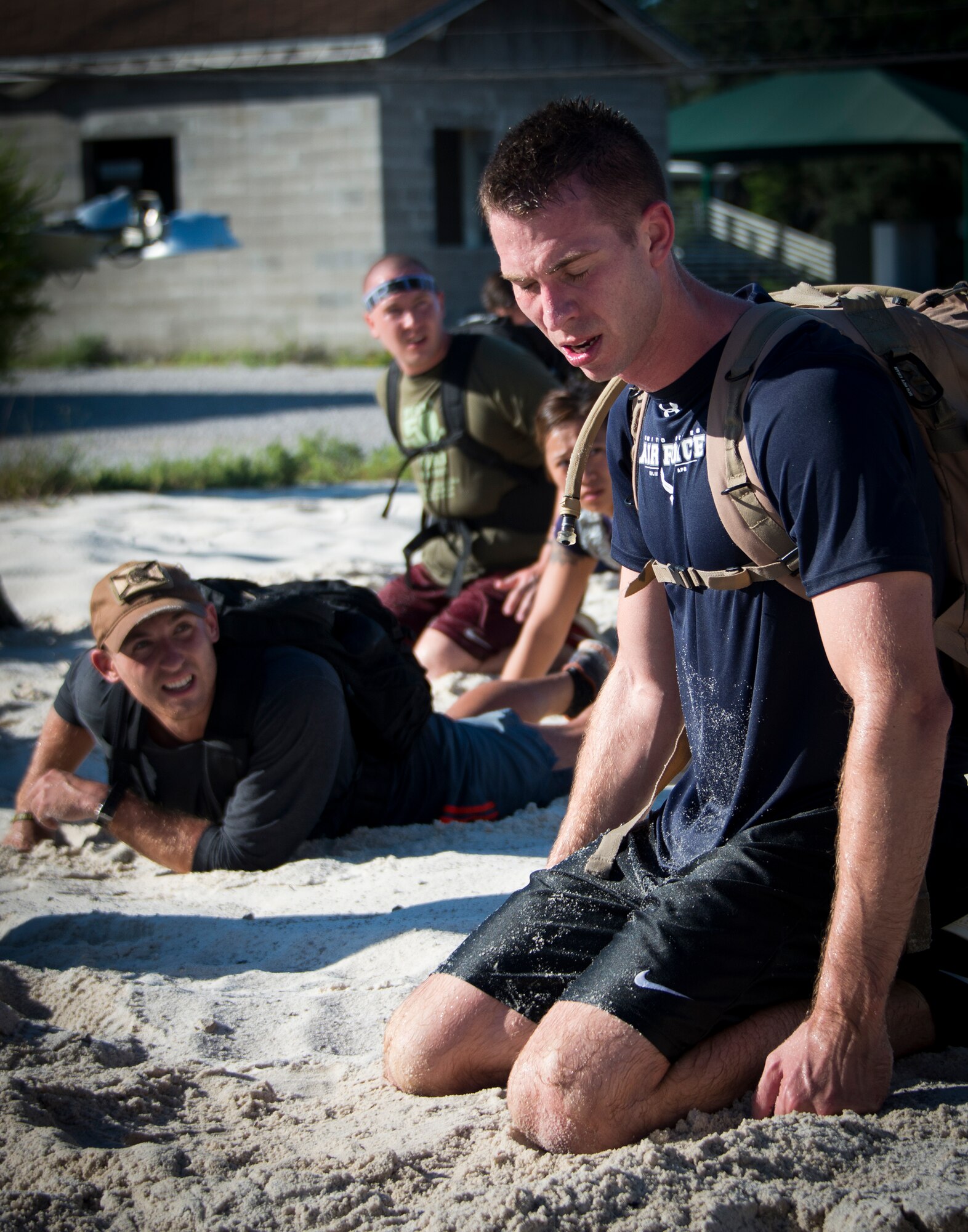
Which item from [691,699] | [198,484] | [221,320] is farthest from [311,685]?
[221,320]

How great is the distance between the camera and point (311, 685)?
143 inches

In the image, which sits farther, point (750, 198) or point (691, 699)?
point (750, 198)

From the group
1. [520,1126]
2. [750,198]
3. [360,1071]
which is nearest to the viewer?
[520,1126]

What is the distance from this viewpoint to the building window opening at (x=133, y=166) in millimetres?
18734

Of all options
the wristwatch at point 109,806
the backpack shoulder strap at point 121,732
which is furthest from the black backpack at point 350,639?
the wristwatch at point 109,806

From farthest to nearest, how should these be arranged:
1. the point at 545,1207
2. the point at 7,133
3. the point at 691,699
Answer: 1. the point at 7,133
2. the point at 691,699
3. the point at 545,1207

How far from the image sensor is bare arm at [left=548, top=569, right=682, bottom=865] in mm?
2615

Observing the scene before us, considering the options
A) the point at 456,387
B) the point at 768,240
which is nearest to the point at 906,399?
the point at 456,387

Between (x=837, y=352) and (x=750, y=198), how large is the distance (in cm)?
3933

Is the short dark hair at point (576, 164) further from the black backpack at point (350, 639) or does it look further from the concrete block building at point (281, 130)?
the concrete block building at point (281, 130)

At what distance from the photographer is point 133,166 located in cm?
1902

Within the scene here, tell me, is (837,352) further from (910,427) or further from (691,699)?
(691,699)

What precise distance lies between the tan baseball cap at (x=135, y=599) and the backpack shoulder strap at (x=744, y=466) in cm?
195

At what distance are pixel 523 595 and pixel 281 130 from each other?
13862 millimetres
